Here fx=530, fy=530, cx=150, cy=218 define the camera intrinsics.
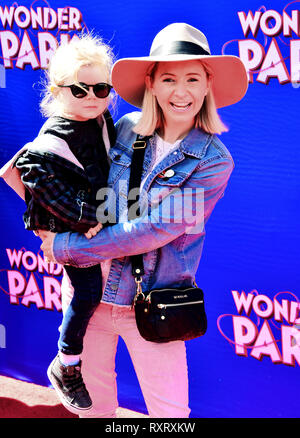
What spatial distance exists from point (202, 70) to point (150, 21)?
3.42 feet

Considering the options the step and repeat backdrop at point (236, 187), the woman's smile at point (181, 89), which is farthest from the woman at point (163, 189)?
the step and repeat backdrop at point (236, 187)

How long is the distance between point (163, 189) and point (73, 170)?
13.4 inches

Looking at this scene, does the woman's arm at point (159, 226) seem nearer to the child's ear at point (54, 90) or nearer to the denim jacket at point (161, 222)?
the denim jacket at point (161, 222)

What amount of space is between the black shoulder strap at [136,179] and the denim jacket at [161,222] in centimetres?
2

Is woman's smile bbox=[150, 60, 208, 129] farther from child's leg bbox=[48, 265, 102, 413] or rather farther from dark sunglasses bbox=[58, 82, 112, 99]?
child's leg bbox=[48, 265, 102, 413]

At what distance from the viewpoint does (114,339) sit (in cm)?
220

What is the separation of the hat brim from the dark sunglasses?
0.25 feet

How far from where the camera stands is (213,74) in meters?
2.04

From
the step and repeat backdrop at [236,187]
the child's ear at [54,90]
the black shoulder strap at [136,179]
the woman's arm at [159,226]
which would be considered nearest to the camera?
the woman's arm at [159,226]

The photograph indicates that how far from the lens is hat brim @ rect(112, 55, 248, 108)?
1.97 metres

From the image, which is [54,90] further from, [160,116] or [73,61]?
[160,116]

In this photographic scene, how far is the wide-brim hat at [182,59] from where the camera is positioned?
192 cm

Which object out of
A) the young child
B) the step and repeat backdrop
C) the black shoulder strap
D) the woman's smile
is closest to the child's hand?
Result: the young child

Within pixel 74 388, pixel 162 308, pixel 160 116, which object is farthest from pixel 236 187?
pixel 74 388
